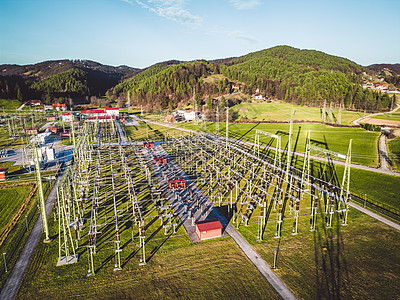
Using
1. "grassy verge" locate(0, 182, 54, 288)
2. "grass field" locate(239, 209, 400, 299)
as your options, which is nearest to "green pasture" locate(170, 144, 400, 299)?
"grass field" locate(239, 209, 400, 299)

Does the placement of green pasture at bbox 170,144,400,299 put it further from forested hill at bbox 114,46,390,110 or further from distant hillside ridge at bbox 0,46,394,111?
forested hill at bbox 114,46,390,110

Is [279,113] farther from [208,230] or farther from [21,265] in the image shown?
[21,265]

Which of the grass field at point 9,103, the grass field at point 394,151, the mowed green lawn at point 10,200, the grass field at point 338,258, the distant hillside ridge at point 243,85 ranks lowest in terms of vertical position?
the grass field at point 338,258

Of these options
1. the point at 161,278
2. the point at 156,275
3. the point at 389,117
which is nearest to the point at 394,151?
the point at 389,117

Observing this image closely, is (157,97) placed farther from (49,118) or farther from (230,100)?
(49,118)

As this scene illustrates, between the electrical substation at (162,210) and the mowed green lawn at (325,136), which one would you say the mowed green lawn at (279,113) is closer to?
the mowed green lawn at (325,136)

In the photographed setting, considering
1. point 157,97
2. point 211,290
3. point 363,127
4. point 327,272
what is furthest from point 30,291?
point 157,97

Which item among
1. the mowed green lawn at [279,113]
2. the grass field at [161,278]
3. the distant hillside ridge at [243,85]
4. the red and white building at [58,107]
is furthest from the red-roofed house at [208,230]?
the red and white building at [58,107]
